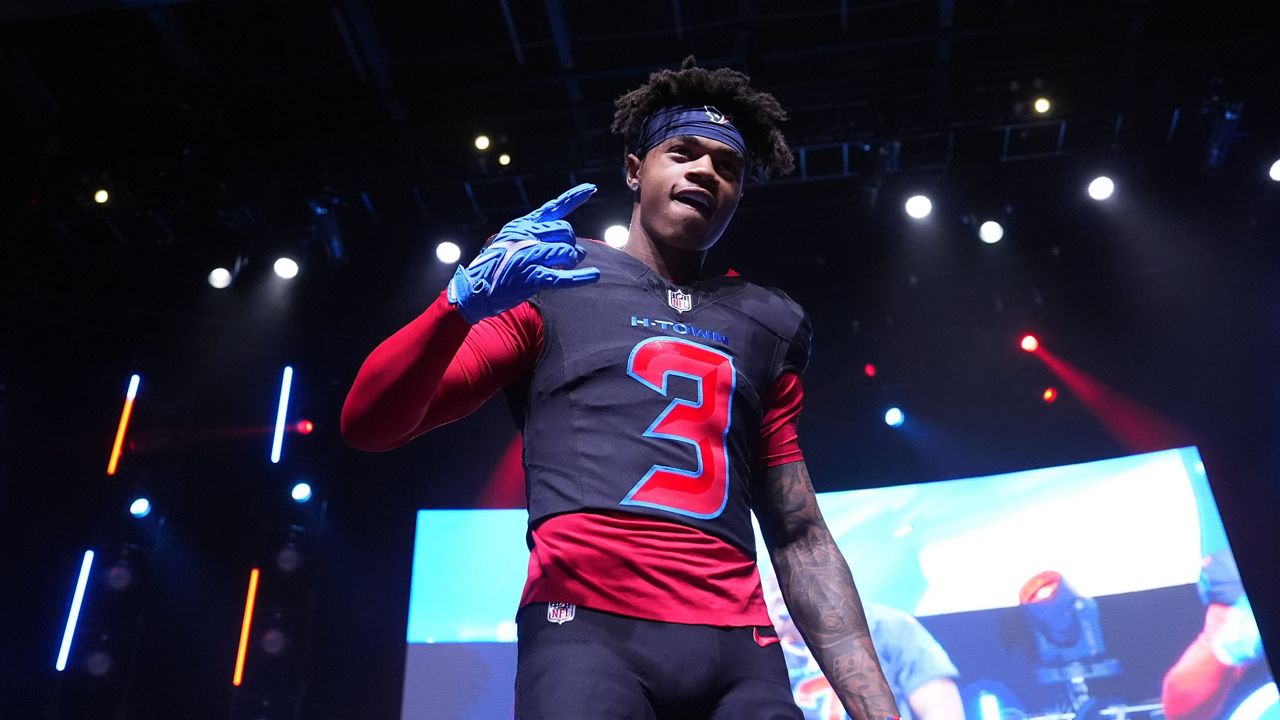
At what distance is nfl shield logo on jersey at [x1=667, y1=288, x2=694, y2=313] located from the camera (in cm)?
207

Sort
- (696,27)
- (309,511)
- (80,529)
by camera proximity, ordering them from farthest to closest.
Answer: (309,511)
(80,529)
(696,27)

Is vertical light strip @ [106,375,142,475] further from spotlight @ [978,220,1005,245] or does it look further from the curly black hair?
spotlight @ [978,220,1005,245]

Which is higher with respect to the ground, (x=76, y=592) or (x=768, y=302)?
(x=76, y=592)

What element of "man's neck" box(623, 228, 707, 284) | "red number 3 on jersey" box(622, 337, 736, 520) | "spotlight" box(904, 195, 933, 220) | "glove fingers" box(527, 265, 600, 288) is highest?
"spotlight" box(904, 195, 933, 220)

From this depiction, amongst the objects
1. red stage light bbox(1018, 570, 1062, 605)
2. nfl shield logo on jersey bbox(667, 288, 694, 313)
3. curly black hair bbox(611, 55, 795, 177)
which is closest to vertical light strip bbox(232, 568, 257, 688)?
red stage light bbox(1018, 570, 1062, 605)

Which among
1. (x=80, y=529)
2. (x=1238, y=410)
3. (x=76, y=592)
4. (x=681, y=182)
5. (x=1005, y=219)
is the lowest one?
(x=681, y=182)

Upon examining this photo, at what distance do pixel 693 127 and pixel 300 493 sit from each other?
269 inches

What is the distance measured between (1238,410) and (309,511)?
7.62 m

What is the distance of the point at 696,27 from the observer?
6.45 metres

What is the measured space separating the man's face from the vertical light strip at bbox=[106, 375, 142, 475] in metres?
6.97

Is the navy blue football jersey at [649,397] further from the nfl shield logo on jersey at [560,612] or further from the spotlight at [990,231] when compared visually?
the spotlight at [990,231]

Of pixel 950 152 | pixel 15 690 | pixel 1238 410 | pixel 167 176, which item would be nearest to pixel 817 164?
pixel 950 152

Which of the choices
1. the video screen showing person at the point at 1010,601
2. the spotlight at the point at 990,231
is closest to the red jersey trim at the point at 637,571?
the video screen showing person at the point at 1010,601

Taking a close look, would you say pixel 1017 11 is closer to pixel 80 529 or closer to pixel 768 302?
pixel 768 302
